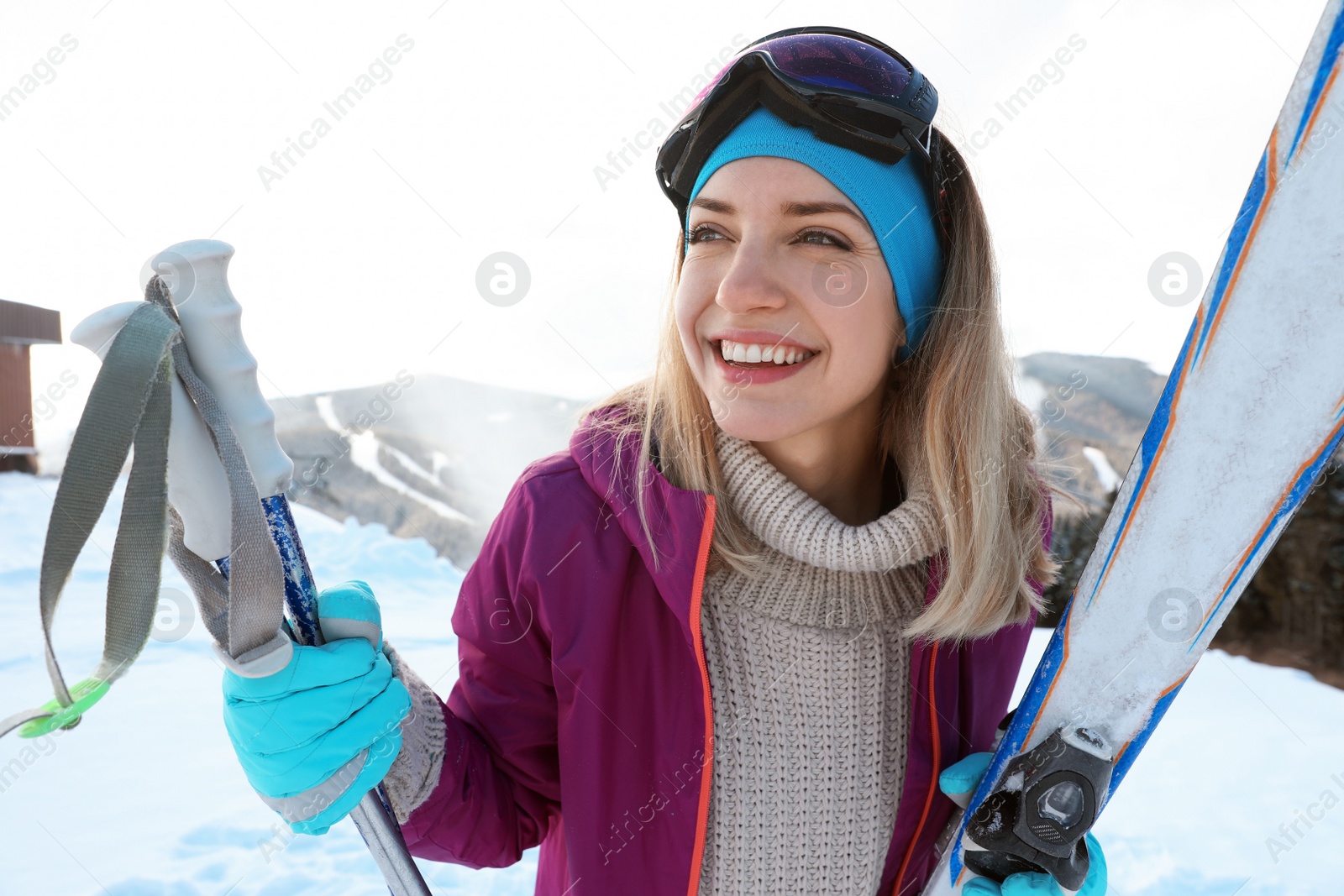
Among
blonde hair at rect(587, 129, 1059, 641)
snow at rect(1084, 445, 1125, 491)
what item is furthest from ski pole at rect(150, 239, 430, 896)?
snow at rect(1084, 445, 1125, 491)

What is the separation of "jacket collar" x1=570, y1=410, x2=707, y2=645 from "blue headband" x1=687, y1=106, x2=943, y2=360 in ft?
1.58

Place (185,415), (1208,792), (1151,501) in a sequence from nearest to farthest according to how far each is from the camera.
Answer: (185,415) < (1151,501) < (1208,792)

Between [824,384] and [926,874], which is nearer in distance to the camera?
[824,384]

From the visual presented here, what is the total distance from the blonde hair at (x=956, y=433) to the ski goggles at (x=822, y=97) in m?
0.12

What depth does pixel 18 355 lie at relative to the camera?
6.25 ft

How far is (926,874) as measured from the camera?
5.41 ft

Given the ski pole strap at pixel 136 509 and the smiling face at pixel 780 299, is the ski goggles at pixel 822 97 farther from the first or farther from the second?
the ski pole strap at pixel 136 509

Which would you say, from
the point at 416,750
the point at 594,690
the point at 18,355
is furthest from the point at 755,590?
the point at 18,355

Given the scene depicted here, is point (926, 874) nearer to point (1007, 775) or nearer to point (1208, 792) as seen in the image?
point (1007, 775)

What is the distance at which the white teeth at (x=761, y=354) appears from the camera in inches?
57.6

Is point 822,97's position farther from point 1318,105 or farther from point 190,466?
point 190,466

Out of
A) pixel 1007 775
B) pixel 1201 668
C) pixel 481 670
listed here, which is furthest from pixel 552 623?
pixel 1201 668

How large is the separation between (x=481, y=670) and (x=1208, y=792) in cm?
373

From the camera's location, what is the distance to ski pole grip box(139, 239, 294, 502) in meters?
0.97
